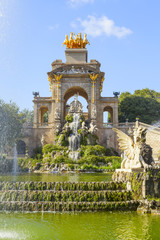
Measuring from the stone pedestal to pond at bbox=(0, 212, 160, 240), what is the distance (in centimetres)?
3659

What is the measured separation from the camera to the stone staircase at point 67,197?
11.4 m

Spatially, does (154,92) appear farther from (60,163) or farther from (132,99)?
(60,163)

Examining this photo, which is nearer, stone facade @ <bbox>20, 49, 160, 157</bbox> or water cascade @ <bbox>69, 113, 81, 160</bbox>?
water cascade @ <bbox>69, 113, 81, 160</bbox>

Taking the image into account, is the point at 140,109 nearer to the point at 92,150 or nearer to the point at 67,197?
the point at 92,150

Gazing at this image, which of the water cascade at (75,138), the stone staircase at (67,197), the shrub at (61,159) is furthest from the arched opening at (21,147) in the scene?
the stone staircase at (67,197)

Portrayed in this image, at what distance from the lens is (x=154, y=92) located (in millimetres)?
55906

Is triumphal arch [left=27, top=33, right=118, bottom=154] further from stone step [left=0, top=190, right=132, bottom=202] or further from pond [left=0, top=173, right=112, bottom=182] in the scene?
stone step [left=0, top=190, right=132, bottom=202]

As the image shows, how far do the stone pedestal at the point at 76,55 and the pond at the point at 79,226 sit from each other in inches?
1441

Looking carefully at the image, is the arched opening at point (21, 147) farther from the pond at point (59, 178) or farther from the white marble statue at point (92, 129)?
the pond at point (59, 178)

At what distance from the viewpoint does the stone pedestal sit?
148ft


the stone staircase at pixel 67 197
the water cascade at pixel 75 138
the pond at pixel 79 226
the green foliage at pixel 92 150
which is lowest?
the pond at pixel 79 226

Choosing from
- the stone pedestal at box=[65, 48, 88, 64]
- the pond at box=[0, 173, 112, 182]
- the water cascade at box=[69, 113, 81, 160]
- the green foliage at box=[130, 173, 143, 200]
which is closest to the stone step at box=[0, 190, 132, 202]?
the green foliage at box=[130, 173, 143, 200]

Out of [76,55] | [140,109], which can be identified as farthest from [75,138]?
[140,109]

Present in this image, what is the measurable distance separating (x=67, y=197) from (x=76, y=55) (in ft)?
119
